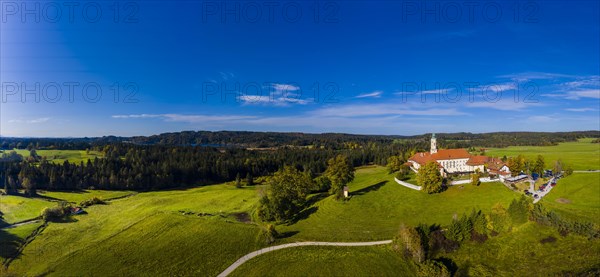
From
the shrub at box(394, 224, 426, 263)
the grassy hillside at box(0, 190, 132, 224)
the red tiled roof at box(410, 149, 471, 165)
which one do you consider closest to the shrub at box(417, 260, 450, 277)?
the shrub at box(394, 224, 426, 263)

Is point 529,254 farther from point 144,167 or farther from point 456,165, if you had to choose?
point 144,167

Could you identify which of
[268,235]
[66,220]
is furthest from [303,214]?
[66,220]

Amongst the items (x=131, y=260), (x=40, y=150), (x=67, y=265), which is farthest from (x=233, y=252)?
(x=40, y=150)

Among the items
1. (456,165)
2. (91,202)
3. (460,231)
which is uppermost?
(456,165)

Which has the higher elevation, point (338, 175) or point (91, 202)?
point (338, 175)

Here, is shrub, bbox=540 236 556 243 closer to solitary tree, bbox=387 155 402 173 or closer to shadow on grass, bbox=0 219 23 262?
solitary tree, bbox=387 155 402 173

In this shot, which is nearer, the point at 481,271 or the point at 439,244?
the point at 481,271
